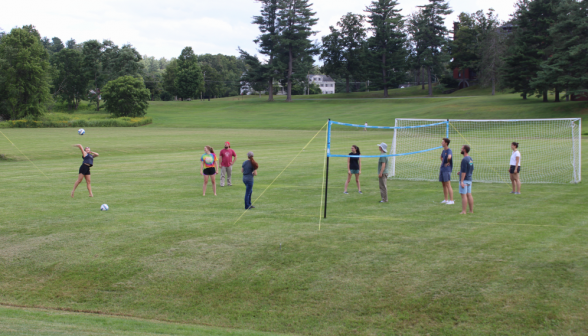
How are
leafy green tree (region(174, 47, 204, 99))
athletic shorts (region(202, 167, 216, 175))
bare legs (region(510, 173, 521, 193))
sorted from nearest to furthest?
athletic shorts (region(202, 167, 216, 175)) → bare legs (region(510, 173, 521, 193)) → leafy green tree (region(174, 47, 204, 99))

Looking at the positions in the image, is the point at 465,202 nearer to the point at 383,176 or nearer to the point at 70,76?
the point at 383,176

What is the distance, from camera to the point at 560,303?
7.12 m

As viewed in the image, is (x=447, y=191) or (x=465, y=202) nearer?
→ (x=465, y=202)

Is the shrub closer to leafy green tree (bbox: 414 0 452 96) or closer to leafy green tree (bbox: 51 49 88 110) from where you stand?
leafy green tree (bbox: 51 49 88 110)

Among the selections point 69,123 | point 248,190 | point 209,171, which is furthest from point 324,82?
point 248,190

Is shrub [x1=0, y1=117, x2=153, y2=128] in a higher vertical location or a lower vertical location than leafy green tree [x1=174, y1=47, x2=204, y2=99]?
lower

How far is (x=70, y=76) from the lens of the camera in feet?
316

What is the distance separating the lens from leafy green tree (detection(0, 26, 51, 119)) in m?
70.9

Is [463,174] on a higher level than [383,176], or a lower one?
higher

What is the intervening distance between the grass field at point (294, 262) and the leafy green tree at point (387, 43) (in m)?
76.4

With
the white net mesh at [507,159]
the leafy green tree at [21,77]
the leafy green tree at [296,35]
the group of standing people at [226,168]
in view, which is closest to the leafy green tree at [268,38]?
the leafy green tree at [296,35]

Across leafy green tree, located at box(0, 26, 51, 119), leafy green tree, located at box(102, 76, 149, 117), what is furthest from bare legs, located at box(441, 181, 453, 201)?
leafy green tree, located at box(0, 26, 51, 119)

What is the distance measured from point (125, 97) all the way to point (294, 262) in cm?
7303

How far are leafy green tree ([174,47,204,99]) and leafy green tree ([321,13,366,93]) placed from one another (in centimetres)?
3205
